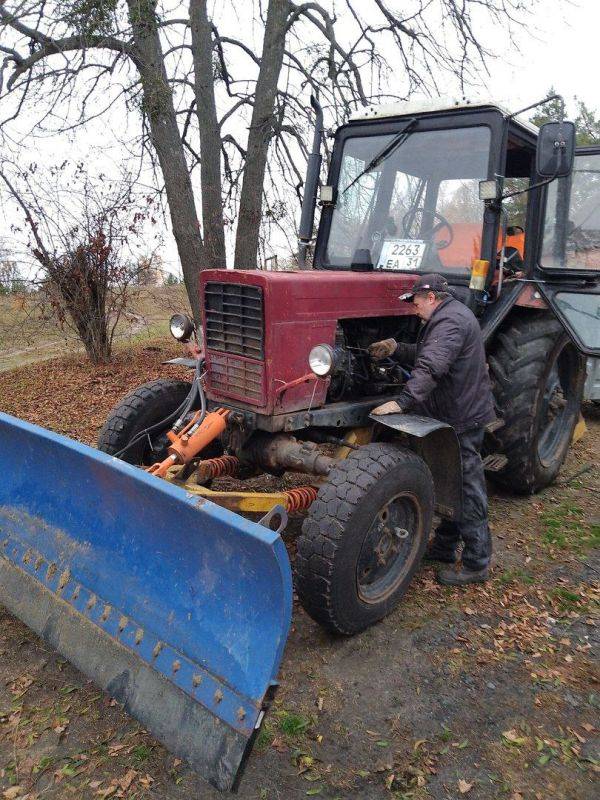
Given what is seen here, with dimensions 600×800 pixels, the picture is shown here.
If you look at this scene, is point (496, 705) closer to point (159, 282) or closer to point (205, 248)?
point (205, 248)

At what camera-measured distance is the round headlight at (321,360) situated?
134 inches

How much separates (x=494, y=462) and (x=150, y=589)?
2.74 metres

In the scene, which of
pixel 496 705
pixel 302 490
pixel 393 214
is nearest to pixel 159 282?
pixel 393 214

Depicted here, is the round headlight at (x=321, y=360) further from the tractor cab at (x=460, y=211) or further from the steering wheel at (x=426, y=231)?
the steering wheel at (x=426, y=231)

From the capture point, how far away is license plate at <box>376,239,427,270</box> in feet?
14.6

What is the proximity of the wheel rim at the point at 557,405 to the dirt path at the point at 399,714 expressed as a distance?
151 cm

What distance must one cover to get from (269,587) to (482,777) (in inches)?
43.9

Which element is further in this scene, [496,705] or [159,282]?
[159,282]

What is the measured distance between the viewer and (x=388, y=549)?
3508mm

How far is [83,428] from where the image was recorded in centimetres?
664

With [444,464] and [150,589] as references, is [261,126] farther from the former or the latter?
[150,589]

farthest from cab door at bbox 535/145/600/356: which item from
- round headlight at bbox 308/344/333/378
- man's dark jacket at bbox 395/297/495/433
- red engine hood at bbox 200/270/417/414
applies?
round headlight at bbox 308/344/333/378

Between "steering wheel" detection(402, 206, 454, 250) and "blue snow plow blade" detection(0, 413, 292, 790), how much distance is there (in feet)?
8.73

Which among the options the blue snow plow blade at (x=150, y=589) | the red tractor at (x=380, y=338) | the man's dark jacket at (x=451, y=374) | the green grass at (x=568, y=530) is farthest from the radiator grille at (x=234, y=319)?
the green grass at (x=568, y=530)
